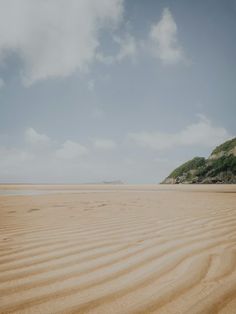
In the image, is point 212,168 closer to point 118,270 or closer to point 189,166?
point 189,166

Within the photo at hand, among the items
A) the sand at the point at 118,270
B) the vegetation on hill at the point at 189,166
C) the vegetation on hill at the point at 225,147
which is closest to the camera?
the sand at the point at 118,270

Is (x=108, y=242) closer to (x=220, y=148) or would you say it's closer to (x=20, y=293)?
(x=20, y=293)

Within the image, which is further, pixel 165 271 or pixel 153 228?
pixel 153 228

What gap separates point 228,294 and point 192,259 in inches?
32.7

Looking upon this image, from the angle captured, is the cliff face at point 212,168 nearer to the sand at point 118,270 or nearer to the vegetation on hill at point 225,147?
the vegetation on hill at point 225,147

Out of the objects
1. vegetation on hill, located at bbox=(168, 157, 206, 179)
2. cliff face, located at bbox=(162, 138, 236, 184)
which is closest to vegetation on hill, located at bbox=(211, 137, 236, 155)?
cliff face, located at bbox=(162, 138, 236, 184)

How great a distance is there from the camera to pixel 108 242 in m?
3.50

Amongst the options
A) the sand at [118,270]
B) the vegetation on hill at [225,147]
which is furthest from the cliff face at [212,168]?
the sand at [118,270]

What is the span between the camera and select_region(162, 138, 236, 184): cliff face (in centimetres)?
4950

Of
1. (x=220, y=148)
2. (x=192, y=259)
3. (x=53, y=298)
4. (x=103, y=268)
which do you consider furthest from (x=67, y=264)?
(x=220, y=148)

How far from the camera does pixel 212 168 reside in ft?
178

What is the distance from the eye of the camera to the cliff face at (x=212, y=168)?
49500mm

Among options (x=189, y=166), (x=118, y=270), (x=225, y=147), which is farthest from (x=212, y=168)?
(x=118, y=270)

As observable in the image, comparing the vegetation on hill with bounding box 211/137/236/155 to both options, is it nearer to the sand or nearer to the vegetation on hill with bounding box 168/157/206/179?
the vegetation on hill with bounding box 168/157/206/179
